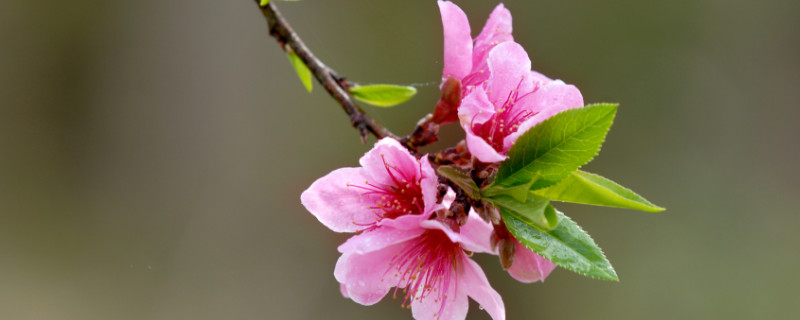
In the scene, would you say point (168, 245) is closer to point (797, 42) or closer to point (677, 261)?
point (677, 261)

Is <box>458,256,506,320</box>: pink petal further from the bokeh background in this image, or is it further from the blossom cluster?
the bokeh background

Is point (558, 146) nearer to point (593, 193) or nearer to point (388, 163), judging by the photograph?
point (593, 193)

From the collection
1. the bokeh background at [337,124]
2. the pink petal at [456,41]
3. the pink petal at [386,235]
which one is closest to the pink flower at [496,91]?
the pink petal at [456,41]

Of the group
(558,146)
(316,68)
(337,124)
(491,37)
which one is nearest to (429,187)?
(558,146)

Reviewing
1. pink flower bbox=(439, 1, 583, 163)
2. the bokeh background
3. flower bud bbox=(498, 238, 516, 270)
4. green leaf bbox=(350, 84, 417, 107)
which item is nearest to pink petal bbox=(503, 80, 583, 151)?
pink flower bbox=(439, 1, 583, 163)

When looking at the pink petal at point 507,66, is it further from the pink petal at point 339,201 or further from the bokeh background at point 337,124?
the bokeh background at point 337,124

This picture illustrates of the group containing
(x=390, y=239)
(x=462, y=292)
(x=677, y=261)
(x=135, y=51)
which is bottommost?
(x=677, y=261)

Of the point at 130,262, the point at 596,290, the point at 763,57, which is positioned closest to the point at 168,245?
the point at 130,262
